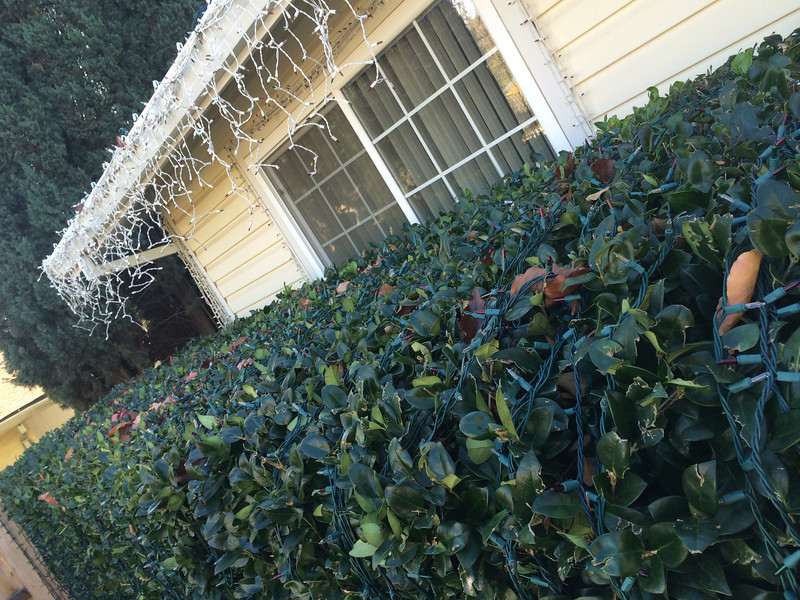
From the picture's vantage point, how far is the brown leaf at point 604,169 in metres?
1.91

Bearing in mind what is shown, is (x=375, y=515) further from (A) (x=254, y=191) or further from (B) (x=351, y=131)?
(A) (x=254, y=191)

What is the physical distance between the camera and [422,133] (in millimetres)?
3855

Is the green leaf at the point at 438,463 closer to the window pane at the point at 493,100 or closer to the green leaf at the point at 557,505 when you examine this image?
the green leaf at the point at 557,505

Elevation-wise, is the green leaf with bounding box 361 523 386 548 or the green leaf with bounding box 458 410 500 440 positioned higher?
the green leaf with bounding box 458 410 500 440

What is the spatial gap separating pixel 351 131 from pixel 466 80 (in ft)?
4.24

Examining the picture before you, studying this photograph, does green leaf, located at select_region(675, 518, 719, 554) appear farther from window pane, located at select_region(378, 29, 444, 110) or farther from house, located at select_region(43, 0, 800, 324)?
window pane, located at select_region(378, 29, 444, 110)

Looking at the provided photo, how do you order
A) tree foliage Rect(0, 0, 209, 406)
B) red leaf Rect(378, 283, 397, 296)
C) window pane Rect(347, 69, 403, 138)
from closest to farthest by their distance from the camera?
red leaf Rect(378, 283, 397, 296) < window pane Rect(347, 69, 403, 138) < tree foliage Rect(0, 0, 209, 406)

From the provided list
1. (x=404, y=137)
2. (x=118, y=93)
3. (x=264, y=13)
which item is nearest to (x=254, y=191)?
(x=404, y=137)

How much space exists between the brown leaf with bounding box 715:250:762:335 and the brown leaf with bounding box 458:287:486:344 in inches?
24.2

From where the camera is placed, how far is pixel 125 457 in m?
2.87

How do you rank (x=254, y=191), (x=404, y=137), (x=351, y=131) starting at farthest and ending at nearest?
1. (x=254, y=191)
2. (x=351, y=131)
3. (x=404, y=137)

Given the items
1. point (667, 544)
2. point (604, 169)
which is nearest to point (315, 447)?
point (667, 544)

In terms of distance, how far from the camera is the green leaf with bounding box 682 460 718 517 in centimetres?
73

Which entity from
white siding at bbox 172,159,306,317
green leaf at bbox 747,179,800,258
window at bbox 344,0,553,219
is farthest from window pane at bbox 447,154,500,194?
green leaf at bbox 747,179,800,258
